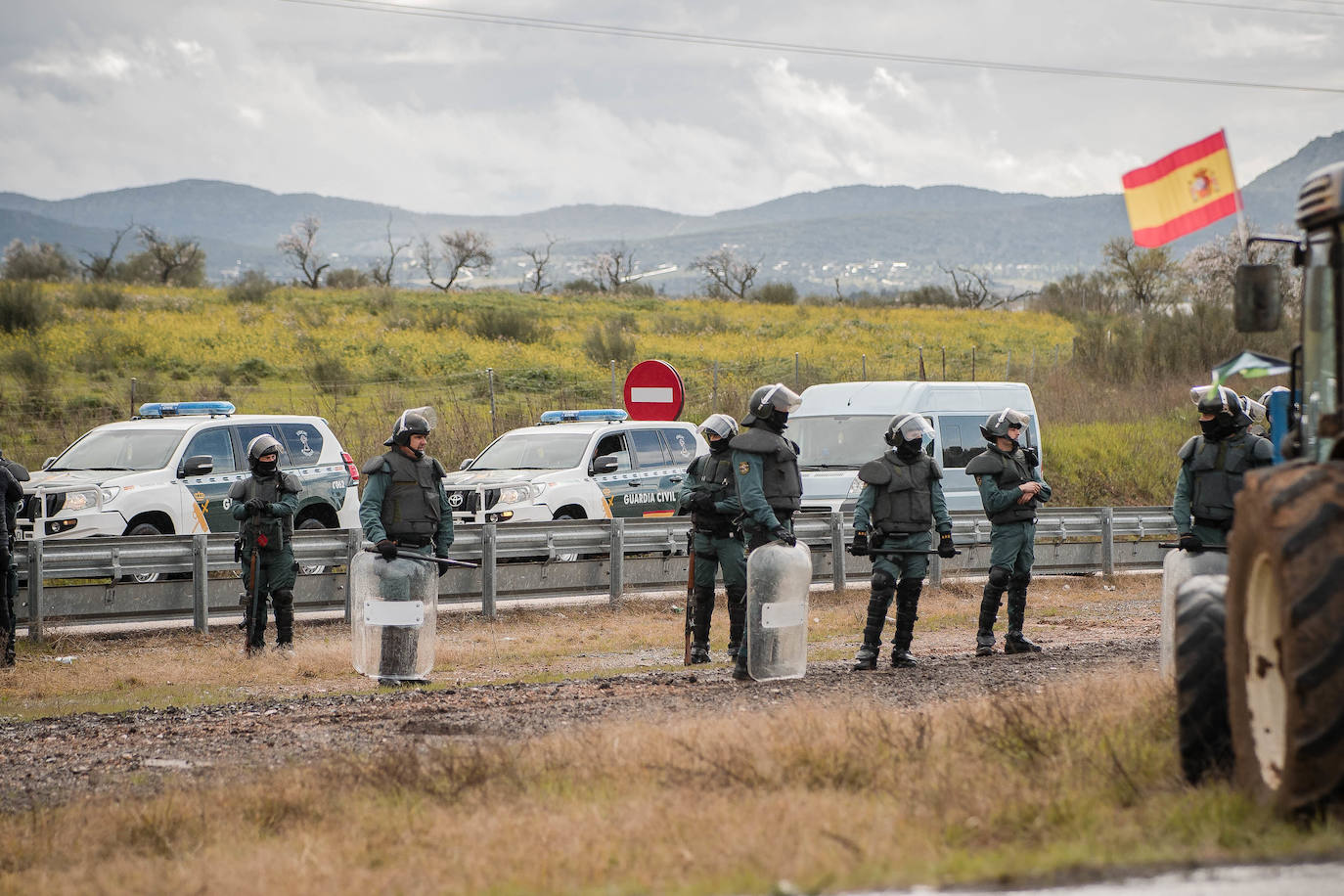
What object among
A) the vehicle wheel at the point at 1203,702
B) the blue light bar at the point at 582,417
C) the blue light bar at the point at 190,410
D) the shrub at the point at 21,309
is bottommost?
the vehicle wheel at the point at 1203,702

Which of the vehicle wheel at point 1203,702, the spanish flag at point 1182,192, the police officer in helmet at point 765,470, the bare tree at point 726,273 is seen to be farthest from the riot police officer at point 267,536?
the bare tree at point 726,273

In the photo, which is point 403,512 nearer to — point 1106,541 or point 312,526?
point 312,526

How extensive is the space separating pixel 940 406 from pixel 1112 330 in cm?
2125

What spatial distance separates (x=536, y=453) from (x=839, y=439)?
4.09 m

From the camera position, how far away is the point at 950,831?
19.1 feet

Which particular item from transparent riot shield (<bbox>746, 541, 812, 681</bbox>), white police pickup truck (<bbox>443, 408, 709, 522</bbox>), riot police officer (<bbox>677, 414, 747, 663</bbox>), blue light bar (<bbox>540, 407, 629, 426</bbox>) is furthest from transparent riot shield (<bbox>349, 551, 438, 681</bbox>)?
blue light bar (<bbox>540, 407, 629, 426</bbox>)

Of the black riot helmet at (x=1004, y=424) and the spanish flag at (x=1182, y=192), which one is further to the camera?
the black riot helmet at (x=1004, y=424)

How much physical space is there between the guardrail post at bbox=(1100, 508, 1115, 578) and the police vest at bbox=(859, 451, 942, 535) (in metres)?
9.52

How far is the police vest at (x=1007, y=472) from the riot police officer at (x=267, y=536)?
19.8ft

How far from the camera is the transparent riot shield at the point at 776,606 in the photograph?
10.7 metres

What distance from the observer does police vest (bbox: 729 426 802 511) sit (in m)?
11.2

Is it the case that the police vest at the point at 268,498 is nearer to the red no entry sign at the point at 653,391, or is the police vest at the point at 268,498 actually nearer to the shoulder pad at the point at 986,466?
the red no entry sign at the point at 653,391

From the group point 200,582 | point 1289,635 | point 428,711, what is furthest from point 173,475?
point 1289,635

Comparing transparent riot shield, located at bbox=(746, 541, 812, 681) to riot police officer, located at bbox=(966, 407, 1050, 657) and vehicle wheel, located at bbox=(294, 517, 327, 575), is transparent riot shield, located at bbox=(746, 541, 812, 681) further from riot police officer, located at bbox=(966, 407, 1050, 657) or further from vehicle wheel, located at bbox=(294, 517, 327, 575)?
vehicle wheel, located at bbox=(294, 517, 327, 575)
